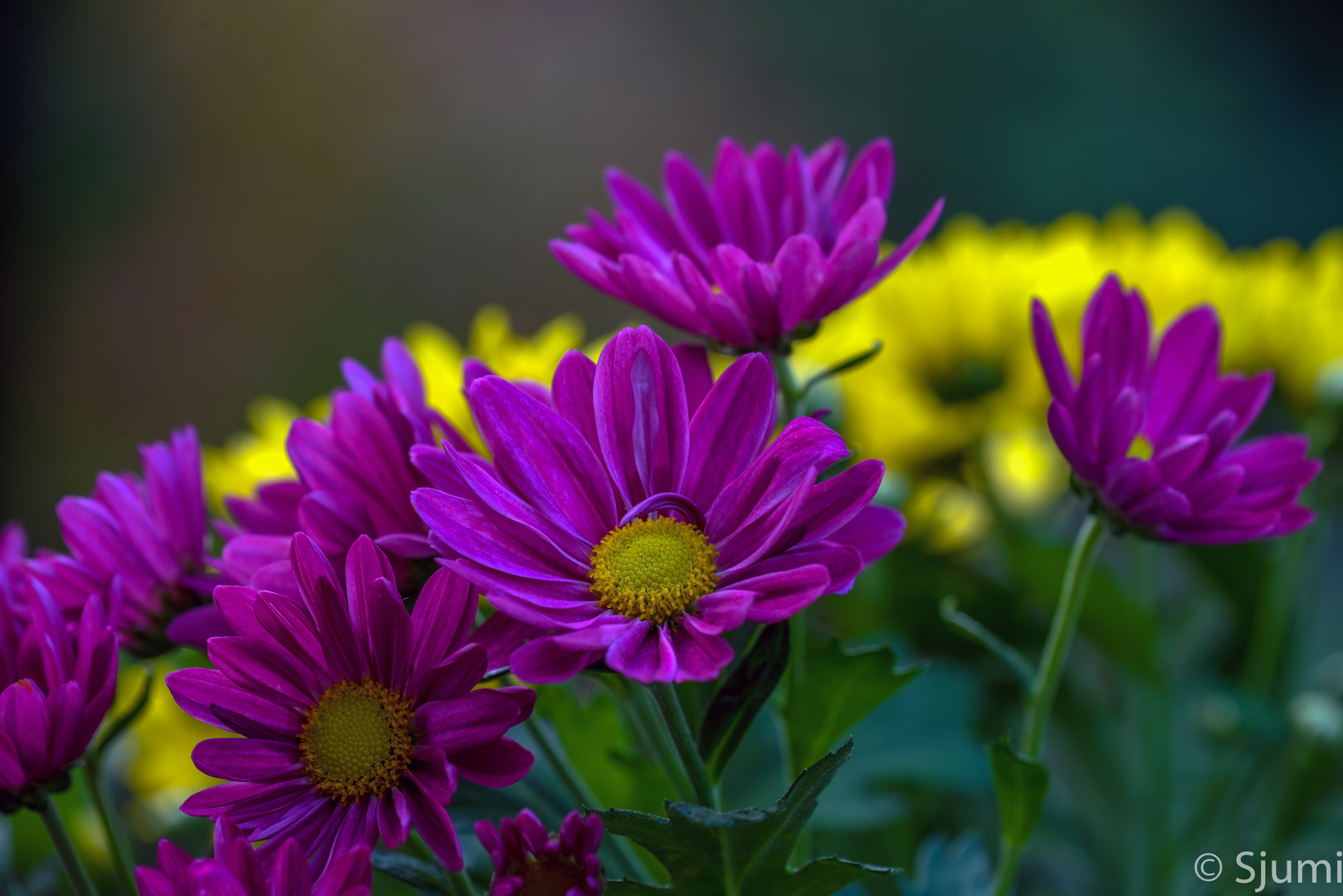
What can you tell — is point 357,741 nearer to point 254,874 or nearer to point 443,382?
point 254,874

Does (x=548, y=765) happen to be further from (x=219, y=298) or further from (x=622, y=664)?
(x=219, y=298)

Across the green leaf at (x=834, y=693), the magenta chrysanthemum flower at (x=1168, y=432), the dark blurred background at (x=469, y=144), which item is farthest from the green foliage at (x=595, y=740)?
the dark blurred background at (x=469, y=144)

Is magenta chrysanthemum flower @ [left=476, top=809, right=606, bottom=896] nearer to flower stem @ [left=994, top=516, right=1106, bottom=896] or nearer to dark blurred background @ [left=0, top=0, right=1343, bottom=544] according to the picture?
flower stem @ [left=994, top=516, right=1106, bottom=896]

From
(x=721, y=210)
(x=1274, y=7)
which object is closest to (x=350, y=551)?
(x=721, y=210)

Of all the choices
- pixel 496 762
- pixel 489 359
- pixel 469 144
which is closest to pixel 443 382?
pixel 489 359

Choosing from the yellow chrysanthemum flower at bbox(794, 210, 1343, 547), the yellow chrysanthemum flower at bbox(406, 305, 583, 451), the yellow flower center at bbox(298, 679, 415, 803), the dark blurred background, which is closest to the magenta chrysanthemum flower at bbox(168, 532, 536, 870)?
the yellow flower center at bbox(298, 679, 415, 803)

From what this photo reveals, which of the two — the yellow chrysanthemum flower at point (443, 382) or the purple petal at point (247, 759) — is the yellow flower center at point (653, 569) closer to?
the purple petal at point (247, 759)
